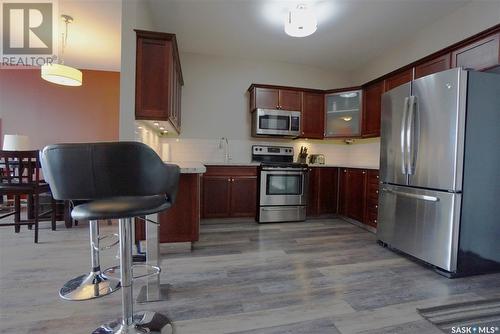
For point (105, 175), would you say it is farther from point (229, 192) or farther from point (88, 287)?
point (229, 192)

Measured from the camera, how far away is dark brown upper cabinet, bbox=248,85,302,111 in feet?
12.3

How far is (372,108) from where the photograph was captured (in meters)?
3.55

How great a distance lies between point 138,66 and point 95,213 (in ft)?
5.60

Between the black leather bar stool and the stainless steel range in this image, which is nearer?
the black leather bar stool

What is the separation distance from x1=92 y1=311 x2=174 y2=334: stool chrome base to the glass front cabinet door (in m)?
3.48

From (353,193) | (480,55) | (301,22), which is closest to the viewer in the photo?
(480,55)

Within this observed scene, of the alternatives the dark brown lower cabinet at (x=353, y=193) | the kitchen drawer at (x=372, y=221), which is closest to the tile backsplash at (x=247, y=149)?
the dark brown lower cabinet at (x=353, y=193)

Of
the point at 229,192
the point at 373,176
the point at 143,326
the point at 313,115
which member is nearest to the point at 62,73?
the point at 229,192

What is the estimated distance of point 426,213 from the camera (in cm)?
218

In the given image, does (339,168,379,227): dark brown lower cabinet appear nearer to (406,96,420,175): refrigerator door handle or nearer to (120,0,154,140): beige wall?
(406,96,420,175): refrigerator door handle

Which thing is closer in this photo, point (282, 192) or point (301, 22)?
point (301, 22)

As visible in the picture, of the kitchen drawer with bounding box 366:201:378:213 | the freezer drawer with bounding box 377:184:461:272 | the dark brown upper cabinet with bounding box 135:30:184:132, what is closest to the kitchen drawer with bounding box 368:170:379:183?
the kitchen drawer with bounding box 366:201:378:213

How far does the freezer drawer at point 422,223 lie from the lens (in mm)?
1996

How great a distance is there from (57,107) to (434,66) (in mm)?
6155
